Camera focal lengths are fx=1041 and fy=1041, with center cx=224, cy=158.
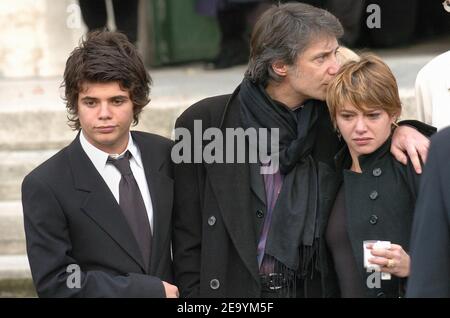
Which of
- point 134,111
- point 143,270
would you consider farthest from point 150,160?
point 143,270

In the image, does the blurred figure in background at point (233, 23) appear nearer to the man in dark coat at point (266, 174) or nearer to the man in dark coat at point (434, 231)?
the man in dark coat at point (266, 174)

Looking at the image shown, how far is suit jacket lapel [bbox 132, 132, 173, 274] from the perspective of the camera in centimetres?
382

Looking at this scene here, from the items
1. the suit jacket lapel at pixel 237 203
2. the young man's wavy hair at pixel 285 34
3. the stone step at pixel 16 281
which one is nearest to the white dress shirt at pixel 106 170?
the suit jacket lapel at pixel 237 203

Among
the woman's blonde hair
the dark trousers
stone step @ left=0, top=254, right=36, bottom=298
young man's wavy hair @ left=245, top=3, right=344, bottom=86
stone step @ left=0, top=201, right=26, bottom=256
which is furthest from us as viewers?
the dark trousers

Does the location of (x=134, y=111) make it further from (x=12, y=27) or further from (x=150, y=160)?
(x=12, y=27)

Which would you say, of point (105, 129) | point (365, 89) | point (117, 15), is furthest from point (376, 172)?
point (117, 15)

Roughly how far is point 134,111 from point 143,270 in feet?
1.98

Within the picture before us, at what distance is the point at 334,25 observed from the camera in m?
3.97

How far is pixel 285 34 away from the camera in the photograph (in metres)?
3.95

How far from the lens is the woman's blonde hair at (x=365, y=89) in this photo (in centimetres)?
371

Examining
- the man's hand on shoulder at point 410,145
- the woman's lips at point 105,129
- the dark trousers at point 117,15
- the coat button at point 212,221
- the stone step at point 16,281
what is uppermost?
the dark trousers at point 117,15

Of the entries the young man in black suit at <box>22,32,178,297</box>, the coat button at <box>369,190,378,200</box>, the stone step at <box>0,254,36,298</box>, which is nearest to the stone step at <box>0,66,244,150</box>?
the stone step at <box>0,254,36,298</box>

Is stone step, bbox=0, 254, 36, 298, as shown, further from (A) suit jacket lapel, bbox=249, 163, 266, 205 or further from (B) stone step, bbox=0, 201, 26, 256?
(A) suit jacket lapel, bbox=249, 163, 266, 205

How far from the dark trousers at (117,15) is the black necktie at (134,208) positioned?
3944 mm
